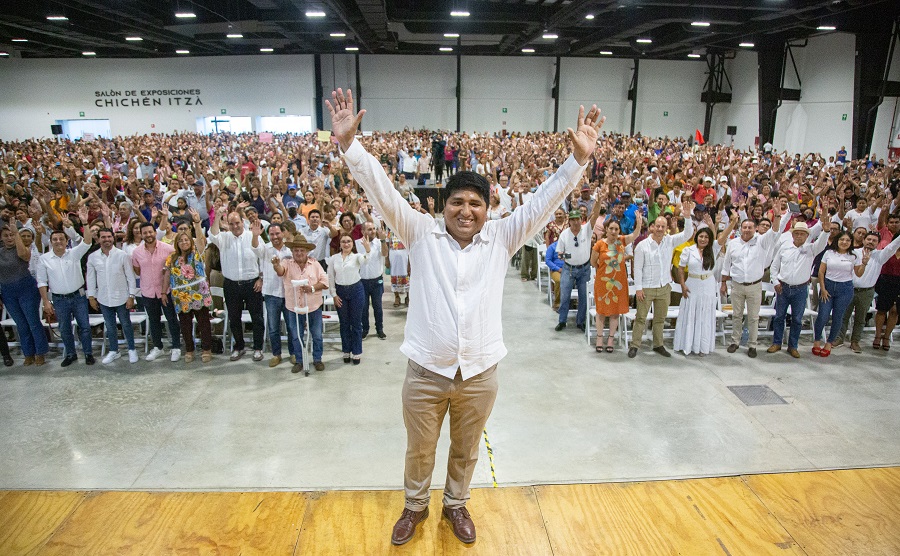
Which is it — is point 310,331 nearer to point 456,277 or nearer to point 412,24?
point 456,277

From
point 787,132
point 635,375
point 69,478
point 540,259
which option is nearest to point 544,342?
point 635,375

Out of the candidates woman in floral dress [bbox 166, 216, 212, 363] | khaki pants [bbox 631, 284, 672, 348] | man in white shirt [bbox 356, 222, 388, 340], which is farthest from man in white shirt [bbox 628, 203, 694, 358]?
woman in floral dress [bbox 166, 216, 212, 363]

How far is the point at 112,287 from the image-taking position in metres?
5.76

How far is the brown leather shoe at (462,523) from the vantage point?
271 cm

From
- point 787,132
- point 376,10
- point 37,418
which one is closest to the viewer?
point 37,418

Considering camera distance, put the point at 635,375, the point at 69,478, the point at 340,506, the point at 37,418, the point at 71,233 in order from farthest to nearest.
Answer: the point at 71,233
the point at 635,375
the point at 37,418
the point at 69,478
the point at 340,506

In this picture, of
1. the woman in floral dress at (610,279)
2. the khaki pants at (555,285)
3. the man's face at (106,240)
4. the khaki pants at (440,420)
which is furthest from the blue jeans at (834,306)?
the man's face at (106,240)

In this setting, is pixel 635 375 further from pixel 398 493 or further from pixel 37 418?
pixel 37 418

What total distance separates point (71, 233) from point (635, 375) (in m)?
6.72

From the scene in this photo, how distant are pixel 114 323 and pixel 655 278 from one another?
5.94 meters

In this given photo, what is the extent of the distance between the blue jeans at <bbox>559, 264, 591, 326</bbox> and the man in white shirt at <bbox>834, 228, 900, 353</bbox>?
2.89 meters

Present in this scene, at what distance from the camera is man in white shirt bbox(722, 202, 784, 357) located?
5.93m

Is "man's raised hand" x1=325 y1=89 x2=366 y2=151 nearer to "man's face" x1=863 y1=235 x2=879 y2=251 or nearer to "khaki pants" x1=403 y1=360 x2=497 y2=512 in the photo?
"khaki pants" x1=403 y1=360 x2=497 y2=512

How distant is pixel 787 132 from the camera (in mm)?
23734
